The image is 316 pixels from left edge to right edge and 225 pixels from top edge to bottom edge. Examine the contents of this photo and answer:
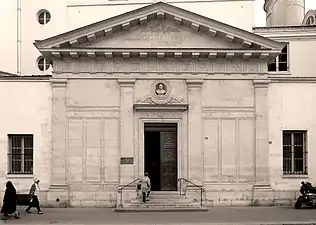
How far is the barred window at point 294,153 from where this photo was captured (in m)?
27.5

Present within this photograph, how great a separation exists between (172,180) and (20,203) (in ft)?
21.9

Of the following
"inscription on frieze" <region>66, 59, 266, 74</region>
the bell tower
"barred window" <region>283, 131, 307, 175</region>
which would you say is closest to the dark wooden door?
"inscription on frieze" <region>66, 59, 266, 74</region>

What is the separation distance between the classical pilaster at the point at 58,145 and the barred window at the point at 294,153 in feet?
32.1

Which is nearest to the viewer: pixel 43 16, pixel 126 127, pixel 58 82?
pixel 126 127

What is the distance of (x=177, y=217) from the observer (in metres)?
22.8

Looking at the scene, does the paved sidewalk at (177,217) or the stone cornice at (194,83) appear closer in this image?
the paved sidewalk at (177,217)

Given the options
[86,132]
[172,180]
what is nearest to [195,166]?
[172,180]

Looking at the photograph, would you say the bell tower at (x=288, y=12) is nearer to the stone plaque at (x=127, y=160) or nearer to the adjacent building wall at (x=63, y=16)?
the adjacent building wall at (x=63, y=16)

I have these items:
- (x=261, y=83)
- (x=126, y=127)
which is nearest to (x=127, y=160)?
(x=126, y=127)

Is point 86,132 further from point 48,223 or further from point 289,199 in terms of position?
point 289,199

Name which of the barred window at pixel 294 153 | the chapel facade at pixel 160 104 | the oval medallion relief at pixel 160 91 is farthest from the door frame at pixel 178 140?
the barred window at pixel 294 153

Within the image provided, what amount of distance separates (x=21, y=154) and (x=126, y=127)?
483 centimetres

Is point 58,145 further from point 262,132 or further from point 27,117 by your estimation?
point 262,132

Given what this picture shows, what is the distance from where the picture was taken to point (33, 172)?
27.0 metres
